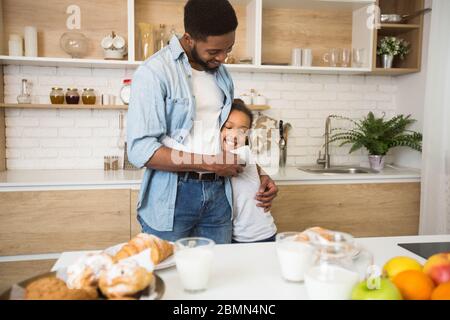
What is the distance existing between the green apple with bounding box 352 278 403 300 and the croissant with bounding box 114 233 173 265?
476 mm

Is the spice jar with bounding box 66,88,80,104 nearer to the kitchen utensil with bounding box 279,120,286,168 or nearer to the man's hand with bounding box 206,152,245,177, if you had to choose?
the kitchen utensil with bounding box 279,120,286,168

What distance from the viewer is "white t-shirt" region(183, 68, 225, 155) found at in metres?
1.72

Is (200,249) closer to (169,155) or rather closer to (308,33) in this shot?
(169,155)

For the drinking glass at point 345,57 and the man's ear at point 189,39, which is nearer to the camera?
the man's ear at point 189,39

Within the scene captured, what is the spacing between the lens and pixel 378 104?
363 centimetres

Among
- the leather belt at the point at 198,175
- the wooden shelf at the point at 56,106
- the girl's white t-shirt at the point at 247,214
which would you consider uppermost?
the wooden shelf at the point at 56,106

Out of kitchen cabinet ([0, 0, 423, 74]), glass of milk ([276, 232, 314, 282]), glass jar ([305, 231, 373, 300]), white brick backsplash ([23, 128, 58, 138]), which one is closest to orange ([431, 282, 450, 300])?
glass jar ([305, 231, 373, 300])

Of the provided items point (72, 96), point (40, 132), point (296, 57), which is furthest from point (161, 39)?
point (40, 132)

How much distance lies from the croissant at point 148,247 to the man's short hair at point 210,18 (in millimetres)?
854

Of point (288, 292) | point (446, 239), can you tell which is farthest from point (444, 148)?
point (288, 292)

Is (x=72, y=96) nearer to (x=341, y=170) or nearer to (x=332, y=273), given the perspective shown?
(x=341, y=170)

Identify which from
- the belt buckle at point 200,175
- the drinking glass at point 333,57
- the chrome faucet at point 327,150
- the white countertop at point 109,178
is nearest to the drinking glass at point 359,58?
the drinking glass at point 333,57

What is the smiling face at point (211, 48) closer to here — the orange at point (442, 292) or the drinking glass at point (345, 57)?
the orange at point (442, 292)

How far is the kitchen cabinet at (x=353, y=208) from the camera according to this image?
2.85 meters
